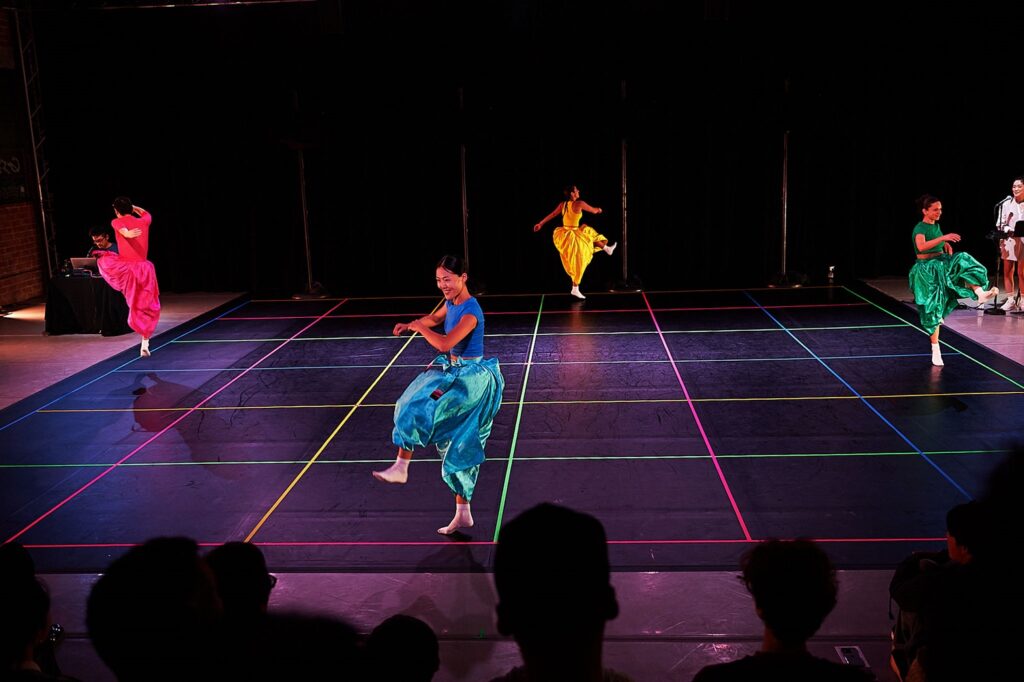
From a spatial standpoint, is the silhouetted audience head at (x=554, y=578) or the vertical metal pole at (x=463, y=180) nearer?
the silhouetted audience head at (x=554, y=578)

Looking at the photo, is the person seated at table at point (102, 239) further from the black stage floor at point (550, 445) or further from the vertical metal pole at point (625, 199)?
the vertical metal pole at point (625, 199)

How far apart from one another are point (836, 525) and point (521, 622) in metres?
3.70

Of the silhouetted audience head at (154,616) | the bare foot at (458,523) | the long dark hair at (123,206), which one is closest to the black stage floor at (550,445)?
the bare foot at (458,523)

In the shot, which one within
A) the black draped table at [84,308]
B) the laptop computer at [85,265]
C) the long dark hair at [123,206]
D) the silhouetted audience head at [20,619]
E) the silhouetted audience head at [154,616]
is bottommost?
the black draped table at [84,308]

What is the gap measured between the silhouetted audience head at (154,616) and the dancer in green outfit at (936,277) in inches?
284

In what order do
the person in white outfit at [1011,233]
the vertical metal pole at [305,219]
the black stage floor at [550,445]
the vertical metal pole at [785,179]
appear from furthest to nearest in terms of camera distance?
1. the vertical metal pole at [305,219]
2. the vertical metal pole at [785,179]
3. the person in white outfit at [1011,233]
4. the black stage floor at [550,445]

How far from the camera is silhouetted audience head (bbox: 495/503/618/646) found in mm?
1516

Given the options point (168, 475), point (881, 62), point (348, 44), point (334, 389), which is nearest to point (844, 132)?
point (881, 62)

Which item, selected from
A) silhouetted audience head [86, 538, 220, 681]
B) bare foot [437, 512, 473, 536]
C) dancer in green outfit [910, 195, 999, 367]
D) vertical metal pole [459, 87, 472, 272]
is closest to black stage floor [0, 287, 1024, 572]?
bare foot [437, 512, 473, 536]

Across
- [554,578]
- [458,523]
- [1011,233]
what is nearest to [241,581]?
[554,578]

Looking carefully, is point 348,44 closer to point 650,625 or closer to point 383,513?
point 383,513

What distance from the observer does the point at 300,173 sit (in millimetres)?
12258

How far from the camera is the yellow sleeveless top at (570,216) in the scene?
38.4 ft

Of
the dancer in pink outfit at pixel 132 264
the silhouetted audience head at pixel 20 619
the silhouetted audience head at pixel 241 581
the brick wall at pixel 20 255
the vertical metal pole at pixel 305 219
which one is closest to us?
the silhouetted audience head at pixel 20 619
